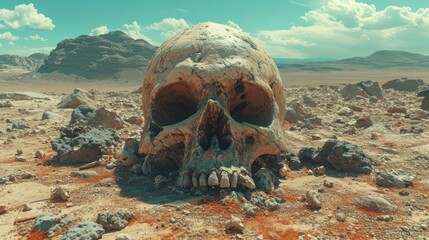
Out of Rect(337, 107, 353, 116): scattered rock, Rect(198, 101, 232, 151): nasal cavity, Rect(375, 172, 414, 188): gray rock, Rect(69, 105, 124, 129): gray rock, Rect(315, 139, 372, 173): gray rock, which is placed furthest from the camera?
Rect(337, 107, 353, 116): scattered rock

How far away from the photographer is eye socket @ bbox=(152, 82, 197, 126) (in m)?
7.03

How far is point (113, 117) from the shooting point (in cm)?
1223

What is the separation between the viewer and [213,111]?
20.0 ft

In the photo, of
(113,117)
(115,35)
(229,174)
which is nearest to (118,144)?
(113,117)

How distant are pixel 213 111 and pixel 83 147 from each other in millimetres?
3678

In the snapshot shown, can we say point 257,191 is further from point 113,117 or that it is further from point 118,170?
point 113,117

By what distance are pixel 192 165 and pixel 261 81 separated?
202 centimetres

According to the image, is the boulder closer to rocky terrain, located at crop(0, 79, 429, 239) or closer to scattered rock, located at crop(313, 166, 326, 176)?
rocky terrain, located at crop(0, 79, 429, 239)

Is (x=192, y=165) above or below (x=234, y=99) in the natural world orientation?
below

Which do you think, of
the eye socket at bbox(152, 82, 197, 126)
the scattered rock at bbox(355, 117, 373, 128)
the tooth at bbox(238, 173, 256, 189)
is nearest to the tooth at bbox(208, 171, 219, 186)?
the tooth at bbox(238, 173, 256, 189)

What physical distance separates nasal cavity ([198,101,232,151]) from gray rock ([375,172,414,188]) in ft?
8.81

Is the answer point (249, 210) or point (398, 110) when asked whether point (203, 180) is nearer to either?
point (249, 210)

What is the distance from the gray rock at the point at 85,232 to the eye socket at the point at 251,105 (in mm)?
3128

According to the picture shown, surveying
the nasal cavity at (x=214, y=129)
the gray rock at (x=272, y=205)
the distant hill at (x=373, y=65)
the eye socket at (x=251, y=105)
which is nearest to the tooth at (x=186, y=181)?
the nasal cavity at (x=214, y=129)
